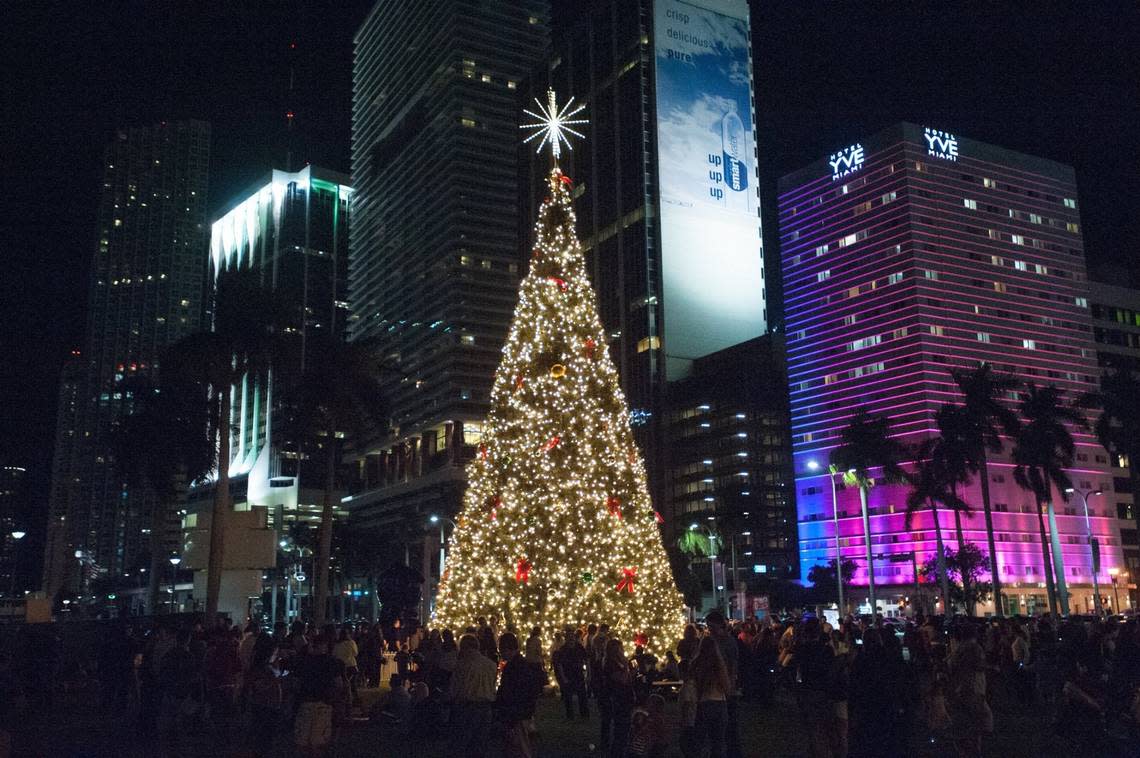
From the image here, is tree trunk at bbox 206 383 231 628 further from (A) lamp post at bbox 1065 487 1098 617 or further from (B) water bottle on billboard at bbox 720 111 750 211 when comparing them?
(B) water bottle on billboard at bbox 720 111 750 211

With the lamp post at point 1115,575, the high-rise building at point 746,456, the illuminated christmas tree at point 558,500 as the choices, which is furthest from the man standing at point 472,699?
the lamp post at point 1115,575

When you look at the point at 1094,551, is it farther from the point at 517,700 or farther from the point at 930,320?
the point at 517,700

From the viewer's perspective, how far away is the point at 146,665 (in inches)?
664

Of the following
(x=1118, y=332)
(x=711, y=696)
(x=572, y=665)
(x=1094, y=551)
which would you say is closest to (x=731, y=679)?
(x=711, y=696)

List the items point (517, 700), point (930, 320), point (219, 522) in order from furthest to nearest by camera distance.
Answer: point (930, 320), point (219, 522), point (517, 700)

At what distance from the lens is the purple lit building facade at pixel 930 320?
121625mm

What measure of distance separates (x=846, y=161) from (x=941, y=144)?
1234 cm

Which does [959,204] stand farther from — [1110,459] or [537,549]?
[537,549]

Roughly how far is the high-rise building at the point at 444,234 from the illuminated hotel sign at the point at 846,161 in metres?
50.9

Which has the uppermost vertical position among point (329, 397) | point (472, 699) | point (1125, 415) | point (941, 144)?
point (941, 144)

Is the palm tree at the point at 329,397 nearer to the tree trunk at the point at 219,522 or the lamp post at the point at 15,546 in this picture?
the tree trunk at the point at 219,522

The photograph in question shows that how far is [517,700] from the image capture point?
1080 cm

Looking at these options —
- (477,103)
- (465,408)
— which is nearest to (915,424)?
(465,408)

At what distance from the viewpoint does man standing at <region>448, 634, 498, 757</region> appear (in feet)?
36.7
